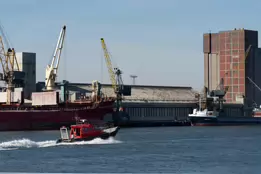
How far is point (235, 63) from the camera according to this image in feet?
529

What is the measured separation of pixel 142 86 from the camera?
508 feet

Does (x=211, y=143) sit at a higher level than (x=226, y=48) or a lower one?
lower

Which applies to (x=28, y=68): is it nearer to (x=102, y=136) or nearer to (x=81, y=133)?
(x=102, y=136)

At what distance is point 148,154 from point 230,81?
365 ft

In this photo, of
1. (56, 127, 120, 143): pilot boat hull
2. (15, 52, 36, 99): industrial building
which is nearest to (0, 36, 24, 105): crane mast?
(15, 52, 36, 99): industrial building

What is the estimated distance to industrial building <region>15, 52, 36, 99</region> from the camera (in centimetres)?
13000

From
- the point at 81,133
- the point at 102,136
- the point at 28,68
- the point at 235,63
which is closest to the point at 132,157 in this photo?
the point at 81,133

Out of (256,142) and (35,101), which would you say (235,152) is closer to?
(256,142)

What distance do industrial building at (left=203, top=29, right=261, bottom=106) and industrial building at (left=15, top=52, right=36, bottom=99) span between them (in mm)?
47838

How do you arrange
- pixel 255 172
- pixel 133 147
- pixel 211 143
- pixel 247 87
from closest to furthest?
pixel 255 172 → pixel 133 147 → pixel 211 143 → pixel 247 87

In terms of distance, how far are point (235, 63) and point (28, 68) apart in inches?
2020

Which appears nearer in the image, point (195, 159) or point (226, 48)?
point (195, 159)

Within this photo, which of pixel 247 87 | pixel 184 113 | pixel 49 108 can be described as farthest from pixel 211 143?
pixel 247 87

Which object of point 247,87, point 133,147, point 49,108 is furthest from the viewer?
point 247,87
